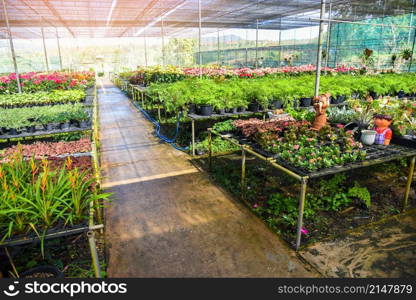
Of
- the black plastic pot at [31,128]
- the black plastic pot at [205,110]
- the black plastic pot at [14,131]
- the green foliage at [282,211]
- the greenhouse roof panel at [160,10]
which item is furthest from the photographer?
the greenhouse roof panel at [160,10]

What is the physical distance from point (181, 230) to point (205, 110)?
9.06 feet

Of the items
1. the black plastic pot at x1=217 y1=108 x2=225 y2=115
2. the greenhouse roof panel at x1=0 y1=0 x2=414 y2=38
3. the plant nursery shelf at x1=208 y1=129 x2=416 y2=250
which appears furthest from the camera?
the greenhouse roof panel at x1=0 y1=0 x2=414 y2=38

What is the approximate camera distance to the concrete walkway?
2576mm

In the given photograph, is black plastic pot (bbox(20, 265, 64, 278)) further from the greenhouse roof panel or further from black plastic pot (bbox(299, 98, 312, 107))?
the greenhouse roof panel

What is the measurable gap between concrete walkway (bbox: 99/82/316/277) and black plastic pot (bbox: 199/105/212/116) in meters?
0.96

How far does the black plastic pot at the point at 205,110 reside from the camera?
5.37m

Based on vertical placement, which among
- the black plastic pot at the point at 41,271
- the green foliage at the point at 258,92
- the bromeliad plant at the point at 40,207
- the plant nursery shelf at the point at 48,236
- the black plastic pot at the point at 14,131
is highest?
the green foliage at the point at 258,92

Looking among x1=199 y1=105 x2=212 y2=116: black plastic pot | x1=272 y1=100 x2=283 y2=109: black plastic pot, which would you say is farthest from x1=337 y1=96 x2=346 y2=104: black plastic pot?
x1=199 y1=105 x2=212 y2=116: black plastic pot

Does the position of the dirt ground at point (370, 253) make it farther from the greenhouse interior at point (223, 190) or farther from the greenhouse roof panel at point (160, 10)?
the greenhouse roof panel at point (160, 10)

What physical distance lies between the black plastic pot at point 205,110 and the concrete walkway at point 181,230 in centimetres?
96

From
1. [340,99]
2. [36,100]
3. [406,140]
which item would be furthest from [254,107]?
[36,100]

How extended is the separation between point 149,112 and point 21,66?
988 inches

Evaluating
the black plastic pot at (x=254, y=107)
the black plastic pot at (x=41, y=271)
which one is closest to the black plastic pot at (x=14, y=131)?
the black plastic pot at (x=41, y=271)

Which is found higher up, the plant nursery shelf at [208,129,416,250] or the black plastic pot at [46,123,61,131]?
the black plastic pot at [46,123,61,131]
